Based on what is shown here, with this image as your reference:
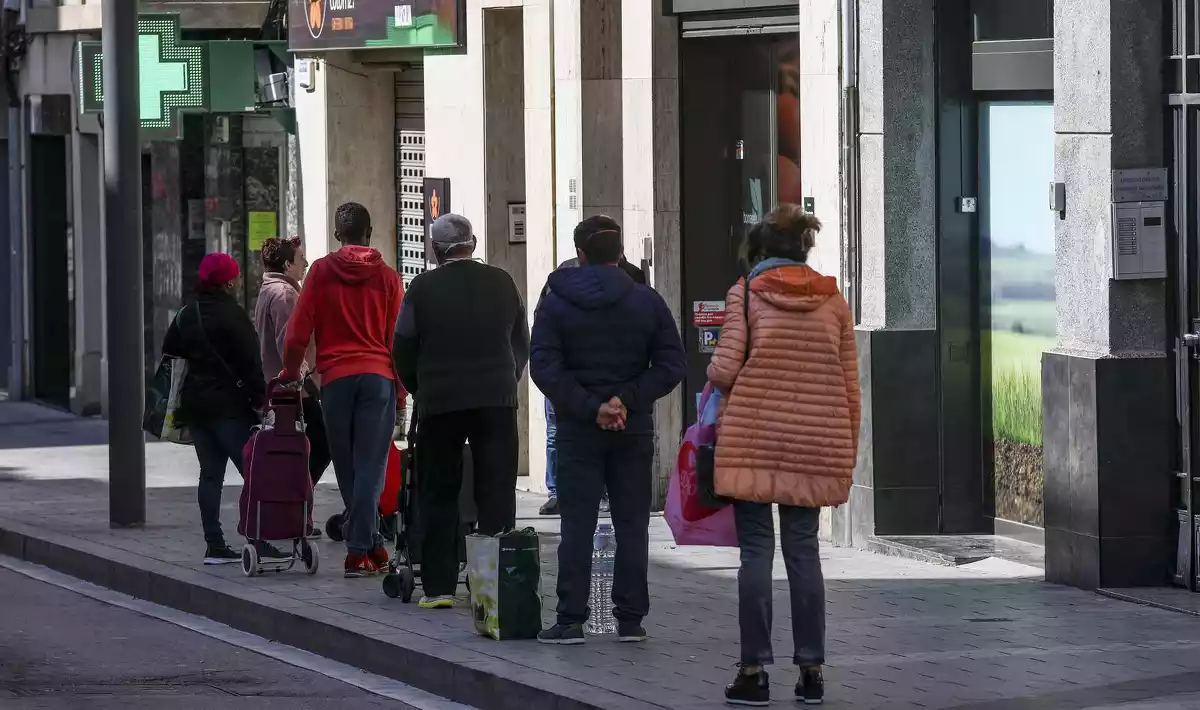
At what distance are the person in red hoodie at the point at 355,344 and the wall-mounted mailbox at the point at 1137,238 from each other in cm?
323

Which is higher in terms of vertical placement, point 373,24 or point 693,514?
point 373,24

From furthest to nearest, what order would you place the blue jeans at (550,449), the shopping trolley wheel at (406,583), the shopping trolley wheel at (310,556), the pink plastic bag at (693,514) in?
1. the blue jeans at (550,449)
2. the shopping trolley wheel at (310,556)
3. the shopping trolley wheel at (406,583)
4. the pink plastic bag at (693,514)

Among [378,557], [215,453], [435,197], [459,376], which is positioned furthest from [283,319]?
[435,197]

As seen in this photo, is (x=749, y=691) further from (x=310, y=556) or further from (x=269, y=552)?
(x=269, y=552)

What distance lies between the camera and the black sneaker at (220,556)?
39.1ft

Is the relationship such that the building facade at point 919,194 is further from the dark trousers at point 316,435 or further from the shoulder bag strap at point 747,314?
the shoulder bag strap at point 747,314

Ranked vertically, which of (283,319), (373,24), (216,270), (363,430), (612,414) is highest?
(373,24)

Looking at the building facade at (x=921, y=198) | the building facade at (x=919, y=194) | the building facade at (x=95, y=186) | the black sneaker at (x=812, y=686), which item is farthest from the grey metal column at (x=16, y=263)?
the black sneaker at (x=812, y=686)

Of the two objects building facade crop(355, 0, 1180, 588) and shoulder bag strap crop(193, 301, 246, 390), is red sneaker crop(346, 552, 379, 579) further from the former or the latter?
→ building facade crop(355, 0, 1180, 588)

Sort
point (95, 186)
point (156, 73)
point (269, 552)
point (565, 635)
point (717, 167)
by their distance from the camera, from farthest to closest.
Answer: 1. point (95, 186)
2. point (156, 73)
3. point (717, 167)
4. point (269, 552)
5. point (565, 635)

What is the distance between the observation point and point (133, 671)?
9.53 meters

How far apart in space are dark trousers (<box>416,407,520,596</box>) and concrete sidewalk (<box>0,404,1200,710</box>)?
0.45m

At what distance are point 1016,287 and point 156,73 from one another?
19.4ft

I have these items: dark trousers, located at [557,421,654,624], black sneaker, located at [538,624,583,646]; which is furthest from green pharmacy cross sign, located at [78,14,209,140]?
black sneaker, located at [538,624,583,646]
